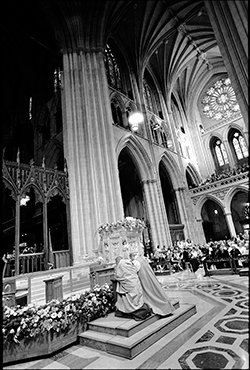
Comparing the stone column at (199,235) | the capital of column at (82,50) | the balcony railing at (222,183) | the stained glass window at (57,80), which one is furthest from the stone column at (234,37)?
the stone column at (199,235)

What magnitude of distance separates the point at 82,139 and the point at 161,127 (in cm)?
1146

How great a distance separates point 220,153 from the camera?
2512 centimetres

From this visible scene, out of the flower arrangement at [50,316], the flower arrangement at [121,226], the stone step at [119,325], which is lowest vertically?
the stone step at [119,325]

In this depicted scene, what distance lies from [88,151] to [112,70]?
10.3 metres

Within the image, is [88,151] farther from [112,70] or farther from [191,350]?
[112,70]

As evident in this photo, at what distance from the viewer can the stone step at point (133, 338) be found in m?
2.87

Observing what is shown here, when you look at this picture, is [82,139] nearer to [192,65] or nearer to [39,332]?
[39,332]

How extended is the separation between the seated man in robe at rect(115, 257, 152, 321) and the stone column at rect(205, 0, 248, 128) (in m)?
3.00

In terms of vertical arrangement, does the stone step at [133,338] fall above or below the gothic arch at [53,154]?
below

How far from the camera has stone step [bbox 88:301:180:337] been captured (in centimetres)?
322

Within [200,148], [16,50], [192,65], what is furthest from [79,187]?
[192,65]

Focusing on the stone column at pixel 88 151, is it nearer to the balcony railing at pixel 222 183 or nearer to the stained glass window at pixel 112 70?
the stained glass window at pixel 112 70

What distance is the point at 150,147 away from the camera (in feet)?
56.3

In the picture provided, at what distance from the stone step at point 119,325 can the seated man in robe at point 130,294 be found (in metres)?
0.10
